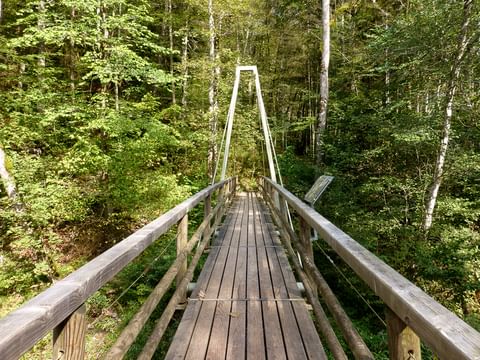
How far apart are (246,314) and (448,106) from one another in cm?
500

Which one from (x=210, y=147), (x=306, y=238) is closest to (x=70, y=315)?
(x=306, y=238)

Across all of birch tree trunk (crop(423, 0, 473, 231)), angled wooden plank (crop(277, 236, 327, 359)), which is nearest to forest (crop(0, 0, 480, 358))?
birch tree trunk (crop(423, 0, 473, 231))

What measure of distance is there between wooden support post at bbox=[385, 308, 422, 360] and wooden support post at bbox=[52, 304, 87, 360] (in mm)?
969

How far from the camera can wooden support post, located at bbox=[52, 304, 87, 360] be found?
89 cm

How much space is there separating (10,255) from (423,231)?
8.37 meters

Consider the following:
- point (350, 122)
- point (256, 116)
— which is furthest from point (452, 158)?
point (256, 116)

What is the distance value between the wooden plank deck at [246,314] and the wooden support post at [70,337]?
0.88 metres

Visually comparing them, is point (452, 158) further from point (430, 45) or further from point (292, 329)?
point (292, 329)

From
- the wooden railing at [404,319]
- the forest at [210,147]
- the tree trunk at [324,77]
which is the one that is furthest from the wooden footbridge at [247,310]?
the tree trunk at [324,77]

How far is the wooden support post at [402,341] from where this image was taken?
0.91 m

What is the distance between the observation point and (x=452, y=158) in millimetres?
5371

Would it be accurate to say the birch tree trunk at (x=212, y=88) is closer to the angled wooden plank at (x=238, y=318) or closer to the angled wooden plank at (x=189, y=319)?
the angled wooden plank at (x=189, y=319)

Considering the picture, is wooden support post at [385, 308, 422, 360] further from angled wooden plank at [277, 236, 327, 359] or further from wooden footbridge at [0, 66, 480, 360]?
angled wooden plank at [277, 236, 327, 359]

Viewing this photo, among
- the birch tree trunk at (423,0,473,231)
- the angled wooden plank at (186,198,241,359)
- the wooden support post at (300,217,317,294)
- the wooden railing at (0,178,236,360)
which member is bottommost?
the angled wooden plank at (186,198,241,359)
